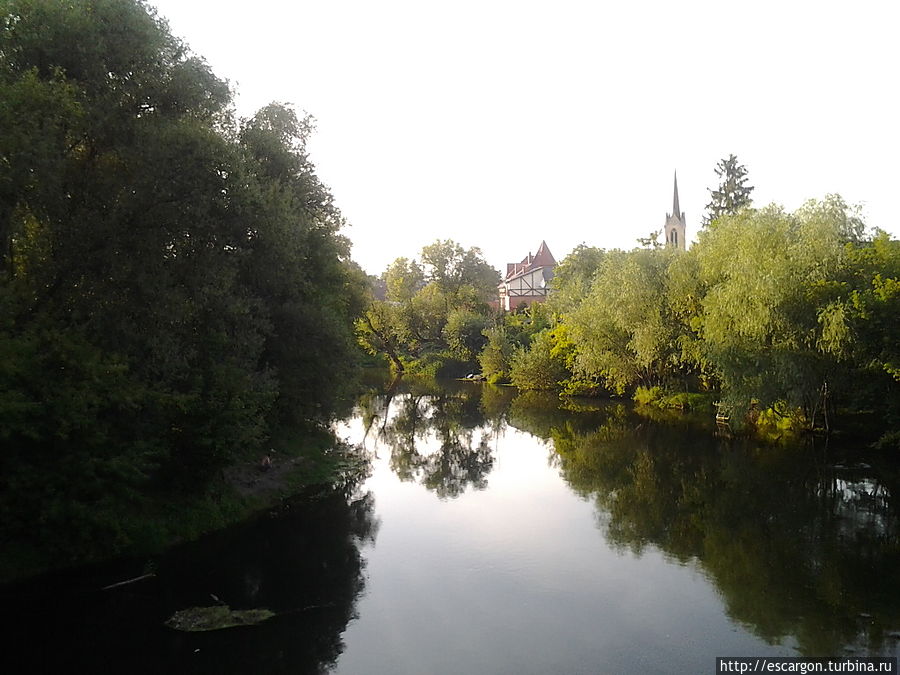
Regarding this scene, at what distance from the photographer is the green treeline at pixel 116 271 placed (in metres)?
11.9

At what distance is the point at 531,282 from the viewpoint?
284 ft

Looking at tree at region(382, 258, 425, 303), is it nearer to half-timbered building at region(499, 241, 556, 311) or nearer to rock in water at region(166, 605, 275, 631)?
half-timbered building at region(499, 241, 556, 311)

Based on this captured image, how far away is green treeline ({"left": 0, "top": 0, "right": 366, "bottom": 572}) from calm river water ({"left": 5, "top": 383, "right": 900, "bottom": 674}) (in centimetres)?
209

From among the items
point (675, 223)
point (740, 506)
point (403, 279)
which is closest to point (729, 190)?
point (675, 223)

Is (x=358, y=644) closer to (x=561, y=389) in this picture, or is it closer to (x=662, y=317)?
(x=662, y=317)

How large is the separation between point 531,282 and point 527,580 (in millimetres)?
74866

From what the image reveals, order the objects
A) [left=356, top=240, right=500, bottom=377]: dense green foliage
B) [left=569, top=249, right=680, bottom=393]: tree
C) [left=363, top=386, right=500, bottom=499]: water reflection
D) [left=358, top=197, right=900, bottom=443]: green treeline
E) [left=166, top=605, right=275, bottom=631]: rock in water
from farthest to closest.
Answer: [left=356, top=240, right=500, bottom=377]: dense green foliage < [left=569, top=249, right=680, bottom=393]: tree < [left=358, top=197, right=900, bottom=443]: green treeline < [left=363, top=386, right=500, bottom=499]: water reflection < [left=166, top=605, right=275, bottom=631]: rock in water

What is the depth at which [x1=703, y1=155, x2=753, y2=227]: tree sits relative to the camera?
192 feet

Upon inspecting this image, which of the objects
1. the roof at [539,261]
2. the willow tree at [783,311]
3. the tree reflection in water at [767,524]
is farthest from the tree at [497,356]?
the roof at [539,261]

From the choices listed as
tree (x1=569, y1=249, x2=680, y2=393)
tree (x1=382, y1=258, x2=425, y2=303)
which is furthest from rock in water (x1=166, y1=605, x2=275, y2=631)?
tree (x1=382, y1=258, x2=425, y2=303)

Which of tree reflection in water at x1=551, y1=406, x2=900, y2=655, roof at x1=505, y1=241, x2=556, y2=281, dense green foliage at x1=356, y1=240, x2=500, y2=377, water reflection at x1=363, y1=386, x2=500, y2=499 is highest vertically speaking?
roof at x1=505, y1=241, x2=556, y2=281

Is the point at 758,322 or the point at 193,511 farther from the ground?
the point at 758,322

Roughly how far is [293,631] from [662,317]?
27.5 meters

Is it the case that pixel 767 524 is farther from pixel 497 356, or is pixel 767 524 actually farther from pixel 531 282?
pixel 531 282
